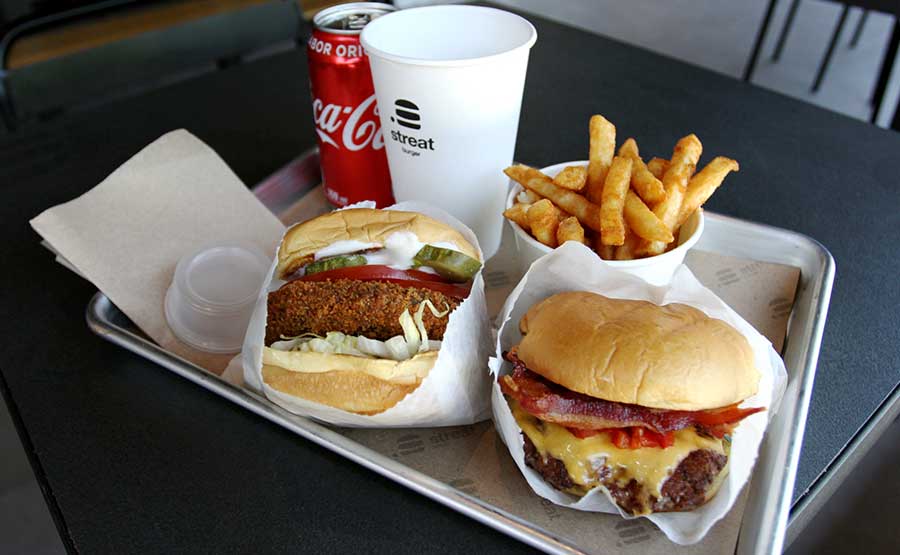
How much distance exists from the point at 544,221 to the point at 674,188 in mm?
235

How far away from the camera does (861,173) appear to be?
1783 mm

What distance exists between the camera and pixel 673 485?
0.97m

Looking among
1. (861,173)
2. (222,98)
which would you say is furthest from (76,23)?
(861,173)

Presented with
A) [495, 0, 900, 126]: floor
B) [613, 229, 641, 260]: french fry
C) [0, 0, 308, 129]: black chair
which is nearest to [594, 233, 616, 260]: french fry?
[613, 229, 641, 260]: french fry

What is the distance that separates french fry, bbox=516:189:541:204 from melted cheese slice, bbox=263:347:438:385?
0.41 m

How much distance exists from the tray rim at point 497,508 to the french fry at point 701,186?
29 cm

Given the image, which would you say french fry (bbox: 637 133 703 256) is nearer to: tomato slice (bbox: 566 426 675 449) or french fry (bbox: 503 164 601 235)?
french fry (bbox: 503 164 601 235)

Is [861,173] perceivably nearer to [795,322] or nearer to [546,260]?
[795,322]

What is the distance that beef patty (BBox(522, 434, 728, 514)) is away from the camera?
969mm

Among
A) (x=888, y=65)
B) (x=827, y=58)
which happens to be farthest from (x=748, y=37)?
(x=888, y=65)

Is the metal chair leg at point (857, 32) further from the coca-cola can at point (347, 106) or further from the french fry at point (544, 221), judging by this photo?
the french fry at point (544, 221)

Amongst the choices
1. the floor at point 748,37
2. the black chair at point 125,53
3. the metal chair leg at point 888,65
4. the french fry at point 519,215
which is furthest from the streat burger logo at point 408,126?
the floor at point 748,37

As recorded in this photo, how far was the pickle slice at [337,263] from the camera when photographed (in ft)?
3.88

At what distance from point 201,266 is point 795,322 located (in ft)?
3.72
